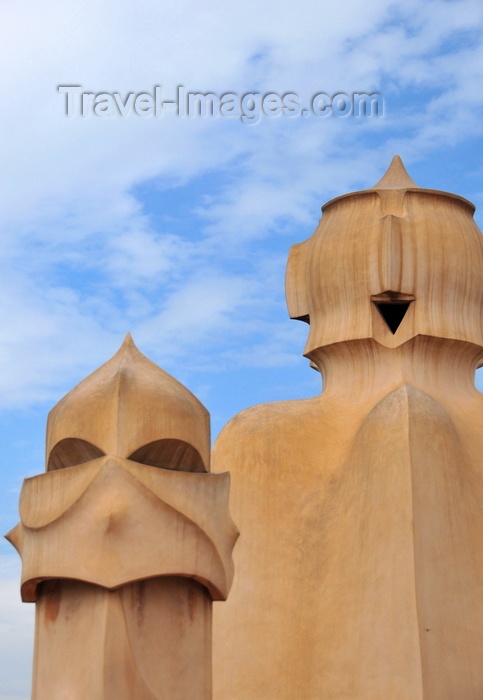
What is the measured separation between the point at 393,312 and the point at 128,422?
621cm

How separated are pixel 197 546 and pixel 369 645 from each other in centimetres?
373

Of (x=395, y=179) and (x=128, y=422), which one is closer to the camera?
(x=128, y=422)

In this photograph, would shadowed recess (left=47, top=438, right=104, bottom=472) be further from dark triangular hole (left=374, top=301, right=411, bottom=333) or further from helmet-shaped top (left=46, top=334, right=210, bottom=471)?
dark triangular hole (left=374, top=301, right=411, bottom=333)

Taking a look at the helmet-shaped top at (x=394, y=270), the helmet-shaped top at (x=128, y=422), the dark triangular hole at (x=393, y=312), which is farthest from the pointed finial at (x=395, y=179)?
the helmet-shaped top at (x=128, y=422)

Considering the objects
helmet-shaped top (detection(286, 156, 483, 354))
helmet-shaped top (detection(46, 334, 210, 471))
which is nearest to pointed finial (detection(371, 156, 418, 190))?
helmet-shaped top (detection(286, 156, 483, 354))

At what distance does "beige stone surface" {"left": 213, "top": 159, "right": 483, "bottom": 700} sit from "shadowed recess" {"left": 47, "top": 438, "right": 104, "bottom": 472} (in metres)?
4.03

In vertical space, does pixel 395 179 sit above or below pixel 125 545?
above

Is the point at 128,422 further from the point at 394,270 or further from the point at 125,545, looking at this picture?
the point at 394,270

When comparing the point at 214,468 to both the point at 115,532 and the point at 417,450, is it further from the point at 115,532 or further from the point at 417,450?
the point at 115,532

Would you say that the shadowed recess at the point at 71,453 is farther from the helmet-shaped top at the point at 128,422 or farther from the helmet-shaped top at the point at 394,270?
the helmet-shaped top at the point at 394,270

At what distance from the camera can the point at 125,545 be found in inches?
346

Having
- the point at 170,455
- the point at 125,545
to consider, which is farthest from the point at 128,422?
the point at 125,545

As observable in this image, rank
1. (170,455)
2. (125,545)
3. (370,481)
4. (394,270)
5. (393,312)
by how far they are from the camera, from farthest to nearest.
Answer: (393,312)
(394,270)
(370,481)
(170,455)
(125,545)

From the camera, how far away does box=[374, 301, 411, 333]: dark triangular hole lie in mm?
14271
